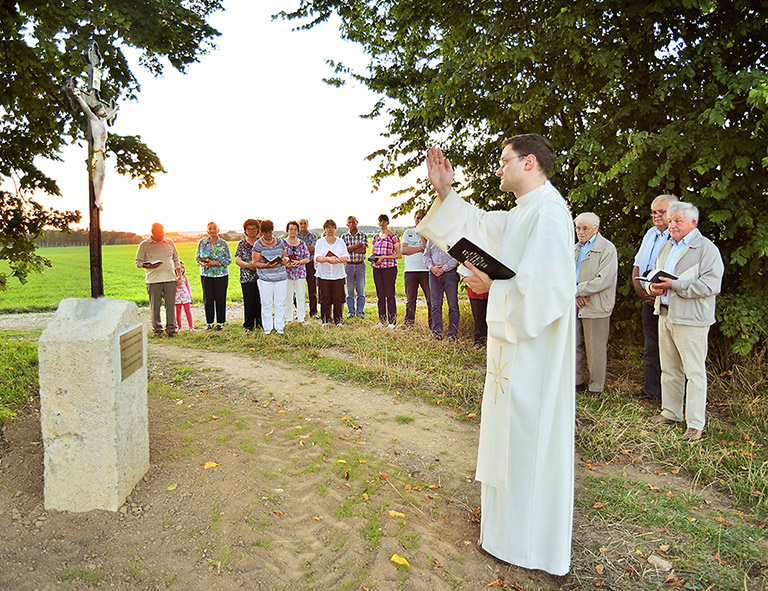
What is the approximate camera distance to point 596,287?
6.35 meters

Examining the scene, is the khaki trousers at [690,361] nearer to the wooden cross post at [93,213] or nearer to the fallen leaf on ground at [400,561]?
the fallen leaf on ground at [400,561]

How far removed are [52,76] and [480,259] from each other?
6423mm

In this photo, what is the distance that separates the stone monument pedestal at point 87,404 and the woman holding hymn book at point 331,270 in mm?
6806

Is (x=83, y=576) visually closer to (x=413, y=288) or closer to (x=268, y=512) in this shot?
(x=268, y=512)

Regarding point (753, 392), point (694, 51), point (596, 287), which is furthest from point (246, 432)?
point (694, 51)

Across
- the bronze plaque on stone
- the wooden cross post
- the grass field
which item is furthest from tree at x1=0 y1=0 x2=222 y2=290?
the bronze plaque on stone

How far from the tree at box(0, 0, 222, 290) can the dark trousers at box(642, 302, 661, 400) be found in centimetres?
671

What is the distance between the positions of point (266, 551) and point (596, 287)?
15.6 ft

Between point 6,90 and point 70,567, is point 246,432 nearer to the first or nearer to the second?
point 70,567

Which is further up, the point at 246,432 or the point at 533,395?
the point at 533,395

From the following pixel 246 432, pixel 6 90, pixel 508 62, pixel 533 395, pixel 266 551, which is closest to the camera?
pixel 533 395

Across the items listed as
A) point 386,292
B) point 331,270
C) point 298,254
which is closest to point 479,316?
point 386,292

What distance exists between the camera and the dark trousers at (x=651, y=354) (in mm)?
6361

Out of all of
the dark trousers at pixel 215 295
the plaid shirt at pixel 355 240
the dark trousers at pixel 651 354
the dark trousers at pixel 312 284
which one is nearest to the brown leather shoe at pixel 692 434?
the dark trousers at pixel 651 354
